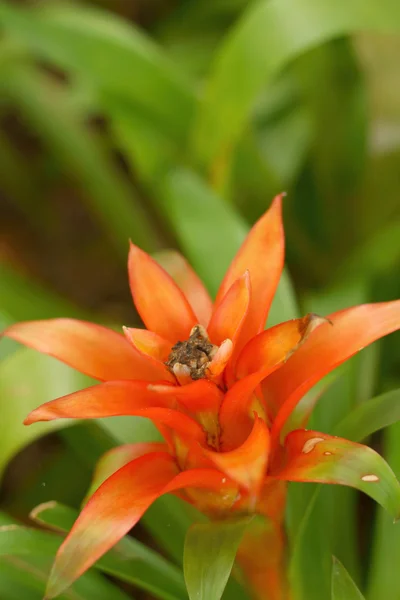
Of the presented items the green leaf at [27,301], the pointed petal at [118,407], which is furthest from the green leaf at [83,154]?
the pointed petal at [118,407]

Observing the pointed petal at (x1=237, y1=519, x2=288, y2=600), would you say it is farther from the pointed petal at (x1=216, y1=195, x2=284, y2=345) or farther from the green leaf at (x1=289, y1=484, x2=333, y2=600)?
the pointed petal at (x1=216, y1=195, x2=284, y2=345)

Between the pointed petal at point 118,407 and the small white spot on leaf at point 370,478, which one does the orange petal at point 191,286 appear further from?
the small white spot on leaf at point 370,478

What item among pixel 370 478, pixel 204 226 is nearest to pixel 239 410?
pixel 370 478

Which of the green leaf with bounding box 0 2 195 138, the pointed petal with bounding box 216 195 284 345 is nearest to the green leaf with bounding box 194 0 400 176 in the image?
the green leaf with bounding box 0 2 195 138

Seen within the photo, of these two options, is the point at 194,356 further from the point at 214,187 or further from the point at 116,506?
the point at 214,187

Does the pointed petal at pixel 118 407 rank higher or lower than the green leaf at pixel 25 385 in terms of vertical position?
lower
